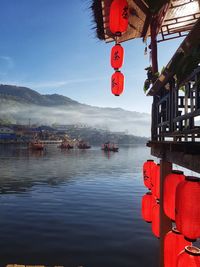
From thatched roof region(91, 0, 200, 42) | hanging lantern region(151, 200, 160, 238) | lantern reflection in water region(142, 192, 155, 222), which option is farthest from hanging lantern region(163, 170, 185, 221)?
thatched roof region(91, 0, 200, 42)

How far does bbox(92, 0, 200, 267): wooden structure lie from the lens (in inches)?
166

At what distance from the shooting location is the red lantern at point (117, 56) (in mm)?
11102

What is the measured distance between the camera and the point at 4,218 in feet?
59.9

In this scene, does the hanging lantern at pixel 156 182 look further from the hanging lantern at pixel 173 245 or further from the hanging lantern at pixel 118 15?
the hanging lantern at pixel 118 15

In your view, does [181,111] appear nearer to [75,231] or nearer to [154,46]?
[154,46]

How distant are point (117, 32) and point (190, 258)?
7.56 metres

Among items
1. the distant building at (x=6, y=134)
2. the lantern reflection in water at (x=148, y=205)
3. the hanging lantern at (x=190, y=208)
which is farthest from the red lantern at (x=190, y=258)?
the distant building at (x=6, y=134)

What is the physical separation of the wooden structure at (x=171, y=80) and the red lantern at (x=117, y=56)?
421 mm

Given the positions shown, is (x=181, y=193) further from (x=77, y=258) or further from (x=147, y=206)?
(x=77, y=258)

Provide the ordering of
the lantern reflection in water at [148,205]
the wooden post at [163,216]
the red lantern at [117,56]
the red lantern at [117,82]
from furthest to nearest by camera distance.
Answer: the red lantern at [117,82] → the red lantern at [117,56] → the lantern reflection in water at [148,205] → the wooden post at [163,216]

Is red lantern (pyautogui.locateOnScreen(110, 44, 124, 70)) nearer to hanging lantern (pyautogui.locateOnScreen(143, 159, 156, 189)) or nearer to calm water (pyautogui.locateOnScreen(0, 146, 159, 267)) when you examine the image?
hanging lantern (pyautogui.locateOnScreen(143, 159, 156, 189))

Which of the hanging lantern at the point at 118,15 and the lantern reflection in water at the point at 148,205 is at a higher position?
the hanging lantern at the point at 118,15

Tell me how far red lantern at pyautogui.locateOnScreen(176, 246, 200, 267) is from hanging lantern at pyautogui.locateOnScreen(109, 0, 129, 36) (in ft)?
23.4

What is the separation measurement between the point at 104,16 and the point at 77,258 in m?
9.31
